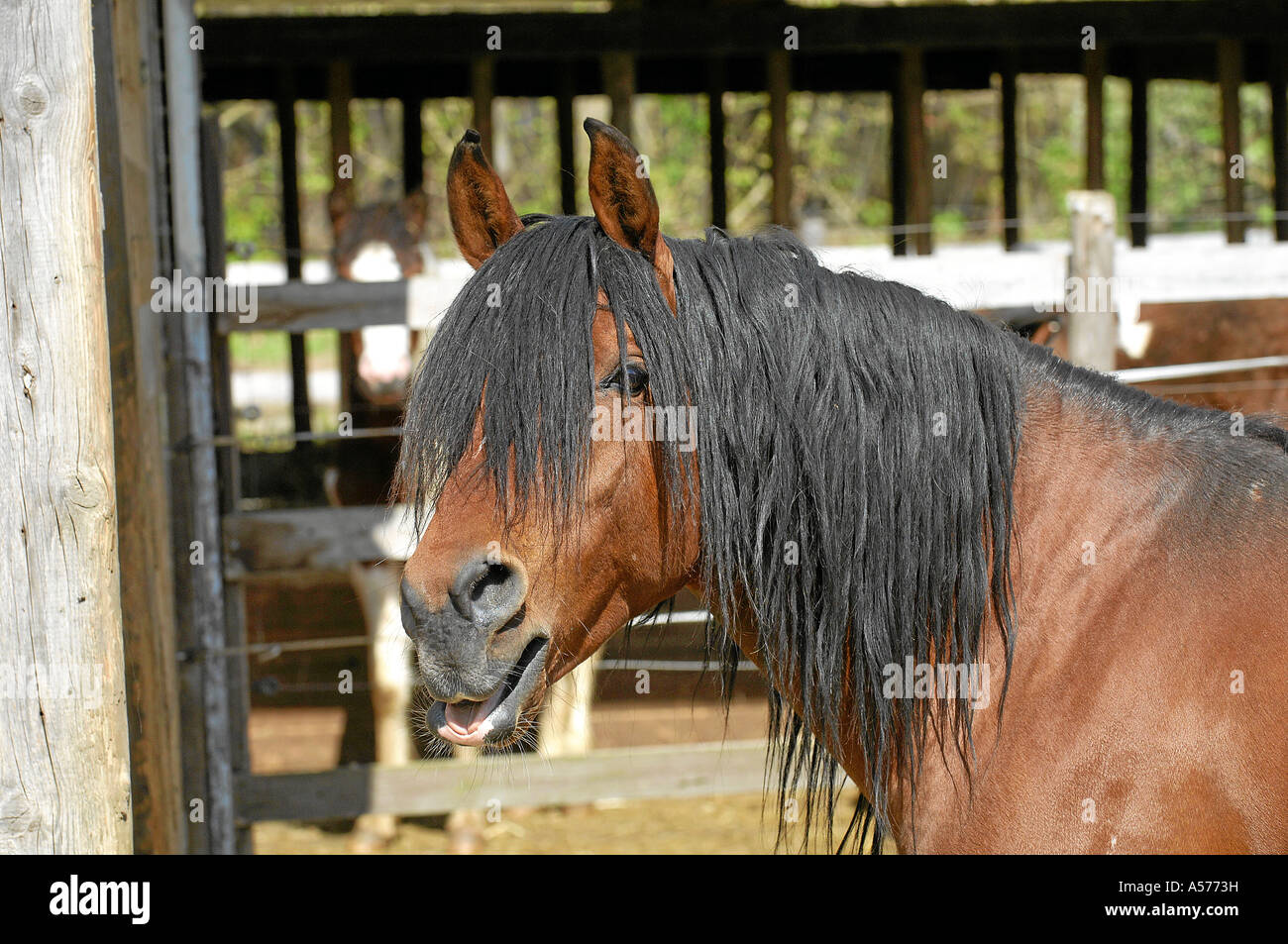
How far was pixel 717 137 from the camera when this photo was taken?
7406 mm

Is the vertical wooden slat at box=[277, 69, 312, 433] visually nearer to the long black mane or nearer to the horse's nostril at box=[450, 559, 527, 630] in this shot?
the long black mane

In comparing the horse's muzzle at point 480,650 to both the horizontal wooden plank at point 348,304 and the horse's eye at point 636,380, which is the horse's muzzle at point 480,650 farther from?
the horizontal wooden plank at point 348,304

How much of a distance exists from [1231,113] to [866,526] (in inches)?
282

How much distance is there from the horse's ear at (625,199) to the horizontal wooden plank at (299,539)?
1981mm

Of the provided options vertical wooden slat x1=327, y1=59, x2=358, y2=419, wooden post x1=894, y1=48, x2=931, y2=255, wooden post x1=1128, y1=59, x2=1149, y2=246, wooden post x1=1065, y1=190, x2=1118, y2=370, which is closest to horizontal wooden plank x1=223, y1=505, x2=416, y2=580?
wooden post x1=1065, y1=190, x2=1118, y2=370

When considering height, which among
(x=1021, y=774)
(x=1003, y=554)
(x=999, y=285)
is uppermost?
(x=999, y=285)

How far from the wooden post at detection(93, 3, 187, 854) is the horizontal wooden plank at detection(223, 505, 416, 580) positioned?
34cm

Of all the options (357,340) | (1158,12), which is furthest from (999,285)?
(1158,12)

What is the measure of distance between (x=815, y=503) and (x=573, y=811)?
11.7ft

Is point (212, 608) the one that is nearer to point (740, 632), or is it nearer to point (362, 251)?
point (740, 632)

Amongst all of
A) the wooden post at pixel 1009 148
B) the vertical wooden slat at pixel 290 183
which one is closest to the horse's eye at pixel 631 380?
the vertical wooden slat at pixel 290 183

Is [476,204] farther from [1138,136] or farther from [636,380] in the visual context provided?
[1138,136]

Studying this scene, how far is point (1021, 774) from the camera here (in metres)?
1.75

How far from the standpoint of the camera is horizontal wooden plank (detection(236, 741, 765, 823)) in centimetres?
354
